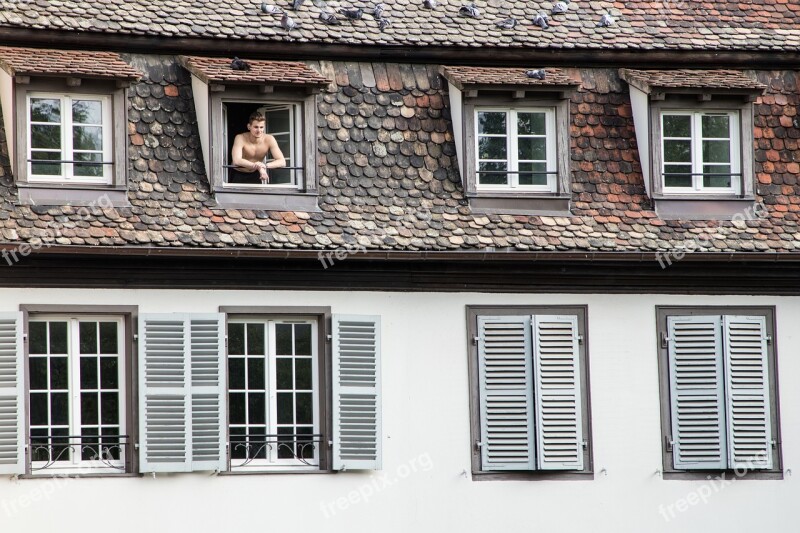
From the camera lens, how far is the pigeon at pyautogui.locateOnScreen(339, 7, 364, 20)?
20.1 metres

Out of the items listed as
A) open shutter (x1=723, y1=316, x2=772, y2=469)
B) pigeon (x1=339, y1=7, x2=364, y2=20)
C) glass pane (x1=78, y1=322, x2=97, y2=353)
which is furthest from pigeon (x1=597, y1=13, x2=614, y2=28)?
glass pane (x1=78, y1=322, x2=97, y2=353)

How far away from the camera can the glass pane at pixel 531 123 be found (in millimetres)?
19922

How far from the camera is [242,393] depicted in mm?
18781

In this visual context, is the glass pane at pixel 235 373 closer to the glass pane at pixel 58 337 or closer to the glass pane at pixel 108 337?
the glass pane at pixel 108 337

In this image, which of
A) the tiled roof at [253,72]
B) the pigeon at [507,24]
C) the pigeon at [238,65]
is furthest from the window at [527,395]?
the pigeon at [238,65]

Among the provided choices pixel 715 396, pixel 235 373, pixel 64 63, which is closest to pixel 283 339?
pixel 235 373

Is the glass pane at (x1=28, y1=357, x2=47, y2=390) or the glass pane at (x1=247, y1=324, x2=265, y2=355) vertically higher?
the glass pane at (x1=247, y1=324, x2=265, y2=355)

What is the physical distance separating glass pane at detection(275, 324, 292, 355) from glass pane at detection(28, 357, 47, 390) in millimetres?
2352

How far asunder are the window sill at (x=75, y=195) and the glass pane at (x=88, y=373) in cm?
153

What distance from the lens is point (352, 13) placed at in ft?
66.0

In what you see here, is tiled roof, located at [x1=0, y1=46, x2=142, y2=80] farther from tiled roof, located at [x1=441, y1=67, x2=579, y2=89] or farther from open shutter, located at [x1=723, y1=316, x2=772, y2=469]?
open shutter, located at [x1=723, y1=316, x2=772, y2=469]

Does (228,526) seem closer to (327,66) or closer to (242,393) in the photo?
(242,393)

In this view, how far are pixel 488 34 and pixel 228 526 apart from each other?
6.08 metres

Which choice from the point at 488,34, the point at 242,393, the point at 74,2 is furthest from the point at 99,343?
the point at 488,34
